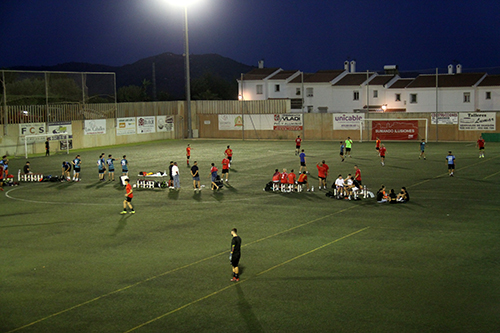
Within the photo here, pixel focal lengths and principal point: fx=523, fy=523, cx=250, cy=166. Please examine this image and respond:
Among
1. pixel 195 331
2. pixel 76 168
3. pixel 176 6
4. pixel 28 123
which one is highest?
pixel 176 6

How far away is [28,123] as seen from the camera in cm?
5134

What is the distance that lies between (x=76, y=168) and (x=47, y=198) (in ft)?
19.9

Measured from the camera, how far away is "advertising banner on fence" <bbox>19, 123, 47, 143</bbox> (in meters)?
50.6

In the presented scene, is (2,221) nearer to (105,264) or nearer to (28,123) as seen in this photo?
(105,264)

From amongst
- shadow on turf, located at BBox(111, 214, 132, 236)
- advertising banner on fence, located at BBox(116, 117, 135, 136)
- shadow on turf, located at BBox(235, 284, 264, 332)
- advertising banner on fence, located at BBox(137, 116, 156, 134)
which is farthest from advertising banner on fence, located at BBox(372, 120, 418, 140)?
shadow on turf, located at BBox(235, 284, 264, 332)

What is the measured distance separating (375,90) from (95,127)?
47.6m

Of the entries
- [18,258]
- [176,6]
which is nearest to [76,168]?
[18,258]

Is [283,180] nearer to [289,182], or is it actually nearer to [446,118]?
[289,182]

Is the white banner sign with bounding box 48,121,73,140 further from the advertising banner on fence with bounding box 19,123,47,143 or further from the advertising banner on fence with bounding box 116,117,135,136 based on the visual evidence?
the advertising banner on fence with bounding box 116,117,135,136

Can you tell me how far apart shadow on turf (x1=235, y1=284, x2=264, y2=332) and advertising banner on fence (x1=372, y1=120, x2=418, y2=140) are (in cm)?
5093

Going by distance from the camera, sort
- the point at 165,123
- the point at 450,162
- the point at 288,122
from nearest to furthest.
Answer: the point at 450,162
the point at 288,122
the point at 165,123

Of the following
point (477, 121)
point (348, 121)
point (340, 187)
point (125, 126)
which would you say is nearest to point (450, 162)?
point (340, 187)

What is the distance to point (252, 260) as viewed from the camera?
16.7 metres

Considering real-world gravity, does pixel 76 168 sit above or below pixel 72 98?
below
